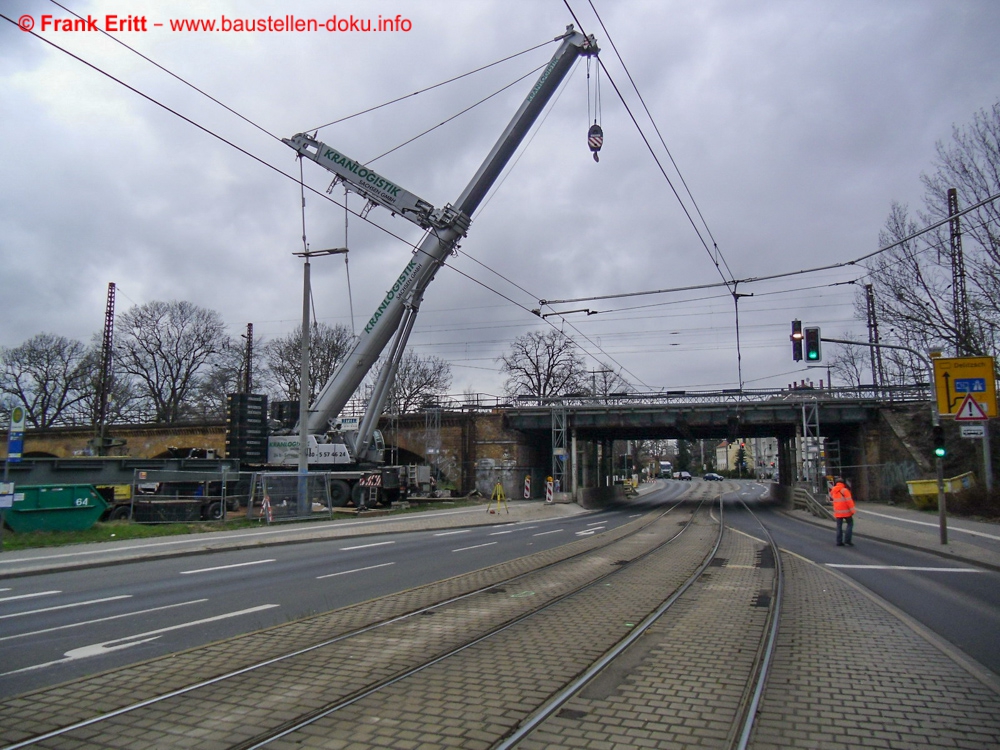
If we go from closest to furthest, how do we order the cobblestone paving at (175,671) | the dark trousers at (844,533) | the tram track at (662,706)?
the tram track at (662,706), the cobblestone paving at (175,671), the dark trousers at (844,533)

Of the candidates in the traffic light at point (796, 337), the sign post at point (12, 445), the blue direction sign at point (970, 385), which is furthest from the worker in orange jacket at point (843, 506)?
the sign post at point (12, 445)

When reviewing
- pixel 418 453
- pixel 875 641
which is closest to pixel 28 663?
pixel 875 641

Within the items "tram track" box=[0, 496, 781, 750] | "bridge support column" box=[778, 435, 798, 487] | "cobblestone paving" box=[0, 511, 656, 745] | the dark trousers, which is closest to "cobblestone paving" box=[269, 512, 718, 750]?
"tram track" box=[0, 496, 781, 750]

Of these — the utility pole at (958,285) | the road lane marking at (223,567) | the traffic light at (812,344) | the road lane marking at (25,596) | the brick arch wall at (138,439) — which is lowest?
the road lane marking at (223,567)

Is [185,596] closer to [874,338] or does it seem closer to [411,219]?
[411,219]

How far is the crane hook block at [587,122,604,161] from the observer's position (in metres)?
17.0

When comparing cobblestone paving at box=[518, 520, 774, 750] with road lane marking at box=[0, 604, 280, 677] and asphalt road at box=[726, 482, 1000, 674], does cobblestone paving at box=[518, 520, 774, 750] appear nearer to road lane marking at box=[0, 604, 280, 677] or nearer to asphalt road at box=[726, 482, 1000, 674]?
asphalt road at box=[726, 482, 1000, 674]

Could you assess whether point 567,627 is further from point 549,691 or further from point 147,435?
point 147,435

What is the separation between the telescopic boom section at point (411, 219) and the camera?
23266 millimetres

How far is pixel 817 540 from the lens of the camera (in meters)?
19.7

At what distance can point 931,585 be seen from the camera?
11.2 meters

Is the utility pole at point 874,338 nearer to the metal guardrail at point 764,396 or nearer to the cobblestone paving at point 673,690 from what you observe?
the metal guardrail at point 764,396

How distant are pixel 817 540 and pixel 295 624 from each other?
53.1ft

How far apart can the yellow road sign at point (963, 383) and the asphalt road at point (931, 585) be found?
140 inches
